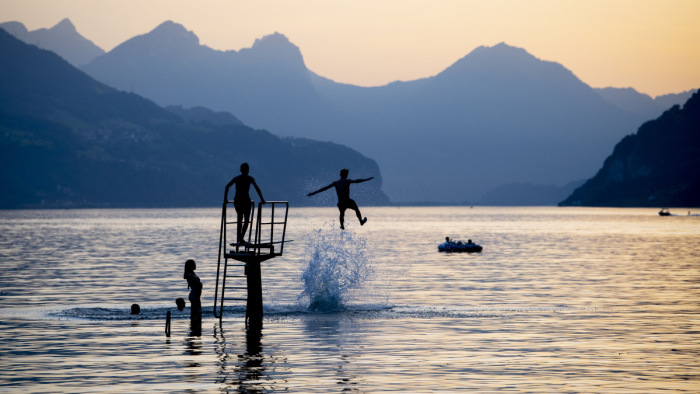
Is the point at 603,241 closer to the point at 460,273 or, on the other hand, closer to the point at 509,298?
the point at 460,273

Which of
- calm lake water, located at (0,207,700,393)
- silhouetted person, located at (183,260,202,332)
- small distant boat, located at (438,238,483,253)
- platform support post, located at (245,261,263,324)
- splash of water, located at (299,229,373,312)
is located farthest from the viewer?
small distant boat, located at (438,238,483,253)

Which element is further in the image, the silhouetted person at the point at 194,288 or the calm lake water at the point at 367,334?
the silhouetted person at the point at 194,288

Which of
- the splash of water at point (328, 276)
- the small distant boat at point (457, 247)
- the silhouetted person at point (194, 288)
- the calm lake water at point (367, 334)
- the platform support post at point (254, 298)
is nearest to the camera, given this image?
the calm lake water at point (367, 334)

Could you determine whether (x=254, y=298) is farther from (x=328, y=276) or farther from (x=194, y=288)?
(x=328, y=276)

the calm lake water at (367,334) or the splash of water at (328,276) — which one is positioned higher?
the splash of water at (328,276)

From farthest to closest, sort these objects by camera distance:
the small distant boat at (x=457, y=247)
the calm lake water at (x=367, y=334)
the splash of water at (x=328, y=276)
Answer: the small distant boat at (x=457, y=247) < the splash of water at (x=328, y=276) < the calm lake water at (x=367, y=334)

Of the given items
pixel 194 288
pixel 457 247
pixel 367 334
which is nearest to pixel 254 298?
pixel 194 288

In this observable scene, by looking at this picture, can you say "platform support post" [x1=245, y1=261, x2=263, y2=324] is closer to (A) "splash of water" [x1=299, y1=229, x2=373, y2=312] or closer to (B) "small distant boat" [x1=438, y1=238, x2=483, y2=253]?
(A) "splash of water" [x1=299, y1=229, x2=373, y2=312]

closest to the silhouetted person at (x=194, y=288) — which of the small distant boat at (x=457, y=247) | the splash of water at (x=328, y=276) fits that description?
the splash of water at (x=328, y=276)

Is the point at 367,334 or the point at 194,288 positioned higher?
the point at 194,288

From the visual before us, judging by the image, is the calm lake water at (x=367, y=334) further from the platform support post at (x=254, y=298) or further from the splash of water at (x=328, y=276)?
the platform support post at (x=254, y=298)

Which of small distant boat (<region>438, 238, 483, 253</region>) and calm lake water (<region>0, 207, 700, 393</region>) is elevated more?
small distant boat (<region>438, 238, 483, 253</region>)

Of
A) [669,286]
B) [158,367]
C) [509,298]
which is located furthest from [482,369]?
[669,286]

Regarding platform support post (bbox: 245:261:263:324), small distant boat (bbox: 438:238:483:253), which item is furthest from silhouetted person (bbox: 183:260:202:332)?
small distant boat (bbox: 438:238:483:253)
